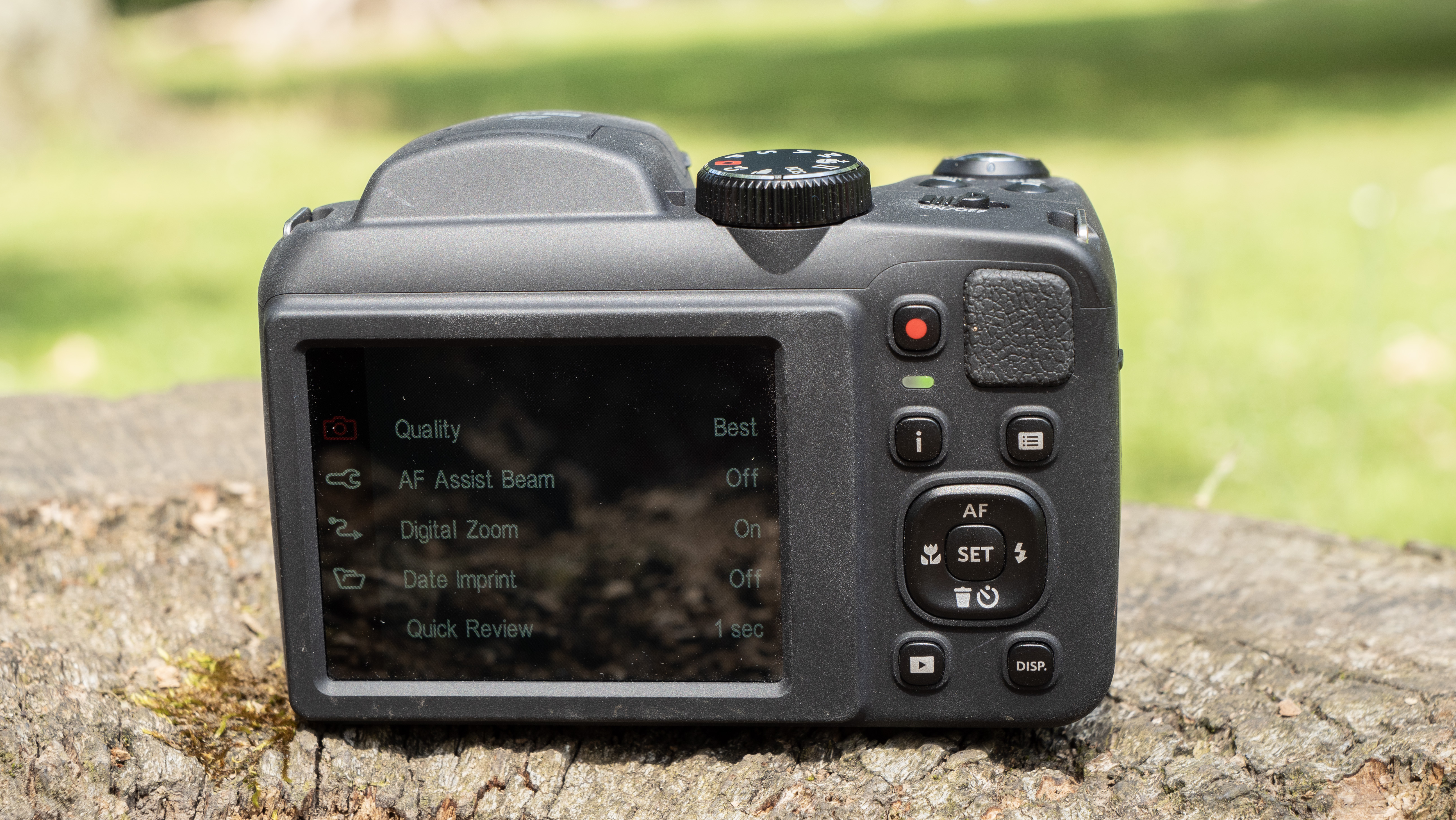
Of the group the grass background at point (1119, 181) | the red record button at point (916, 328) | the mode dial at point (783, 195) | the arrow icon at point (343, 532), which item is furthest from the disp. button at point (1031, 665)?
the grass background at point (1119, 181)

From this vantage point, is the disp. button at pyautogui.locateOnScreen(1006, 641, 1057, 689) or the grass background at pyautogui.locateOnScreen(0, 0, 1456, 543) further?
the grass background at pyautogui.locateOnScreen(0, 0, 1456, 543)

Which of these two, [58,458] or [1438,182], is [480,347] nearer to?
[58,458]

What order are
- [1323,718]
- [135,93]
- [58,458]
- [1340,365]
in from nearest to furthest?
1. [1323,718]
2. [58,458]
3. [1340,365]
4. [135,93]

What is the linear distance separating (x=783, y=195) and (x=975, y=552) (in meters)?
0.39

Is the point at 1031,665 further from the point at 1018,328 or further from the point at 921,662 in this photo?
the point at 1018,328

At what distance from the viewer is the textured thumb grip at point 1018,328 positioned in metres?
1.23

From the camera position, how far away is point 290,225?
131 cm

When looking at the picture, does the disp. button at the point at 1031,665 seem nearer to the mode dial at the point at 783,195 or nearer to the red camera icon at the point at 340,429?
the mode dial at the point at 783,195

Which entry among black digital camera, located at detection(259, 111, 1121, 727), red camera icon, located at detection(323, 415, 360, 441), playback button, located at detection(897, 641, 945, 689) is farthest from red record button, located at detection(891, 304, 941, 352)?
red camera icon, located at detection(323, 415, 360, 441)

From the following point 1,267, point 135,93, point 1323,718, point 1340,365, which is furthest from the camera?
point 135,93

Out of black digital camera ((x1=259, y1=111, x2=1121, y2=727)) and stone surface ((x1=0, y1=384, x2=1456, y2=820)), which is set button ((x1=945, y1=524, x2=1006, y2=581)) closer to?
black digital camera ((x1=259, y1=111, x2=1121, y2=727))

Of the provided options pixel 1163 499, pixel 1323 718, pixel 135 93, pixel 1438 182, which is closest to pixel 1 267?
pixel 135 93

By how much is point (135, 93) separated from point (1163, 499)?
5.79 meters

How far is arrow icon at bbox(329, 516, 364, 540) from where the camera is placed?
131 centimetres
